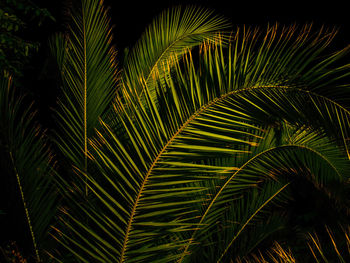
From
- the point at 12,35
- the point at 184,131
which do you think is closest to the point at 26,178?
the point at 184,131

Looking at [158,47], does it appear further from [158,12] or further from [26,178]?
[158,12]

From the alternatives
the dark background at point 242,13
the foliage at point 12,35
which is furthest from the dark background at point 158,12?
the foliage at point 12,35

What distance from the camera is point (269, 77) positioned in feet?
4.94

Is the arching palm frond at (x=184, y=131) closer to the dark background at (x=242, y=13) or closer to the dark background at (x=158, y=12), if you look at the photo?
the dark background at (x=158, y=12)

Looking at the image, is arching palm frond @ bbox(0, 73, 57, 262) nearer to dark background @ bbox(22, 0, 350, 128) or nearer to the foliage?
dark background @ bbox(22, 0, 350, 128)

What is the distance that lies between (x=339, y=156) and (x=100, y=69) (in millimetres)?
1656

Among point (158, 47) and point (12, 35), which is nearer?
point (158, 47)

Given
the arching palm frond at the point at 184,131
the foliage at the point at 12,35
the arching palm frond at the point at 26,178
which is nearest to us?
the arching palm frond at the point at 184,131

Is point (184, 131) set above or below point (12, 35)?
below

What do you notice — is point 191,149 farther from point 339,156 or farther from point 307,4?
point 307,4

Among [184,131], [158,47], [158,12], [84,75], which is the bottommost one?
[184,131]

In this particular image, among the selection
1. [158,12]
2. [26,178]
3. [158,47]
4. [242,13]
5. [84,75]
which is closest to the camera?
[26,178]

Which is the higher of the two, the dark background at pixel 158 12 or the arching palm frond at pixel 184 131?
the dark background at pixel 158 12

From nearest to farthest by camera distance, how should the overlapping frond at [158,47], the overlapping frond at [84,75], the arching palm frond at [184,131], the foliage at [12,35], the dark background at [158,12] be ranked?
the arching palm frond at [184,131] < the overlapping frond at [84,75] < the overlapping frond at [158,47] < the foliage at [12,35] < the dark background at [158,12]
